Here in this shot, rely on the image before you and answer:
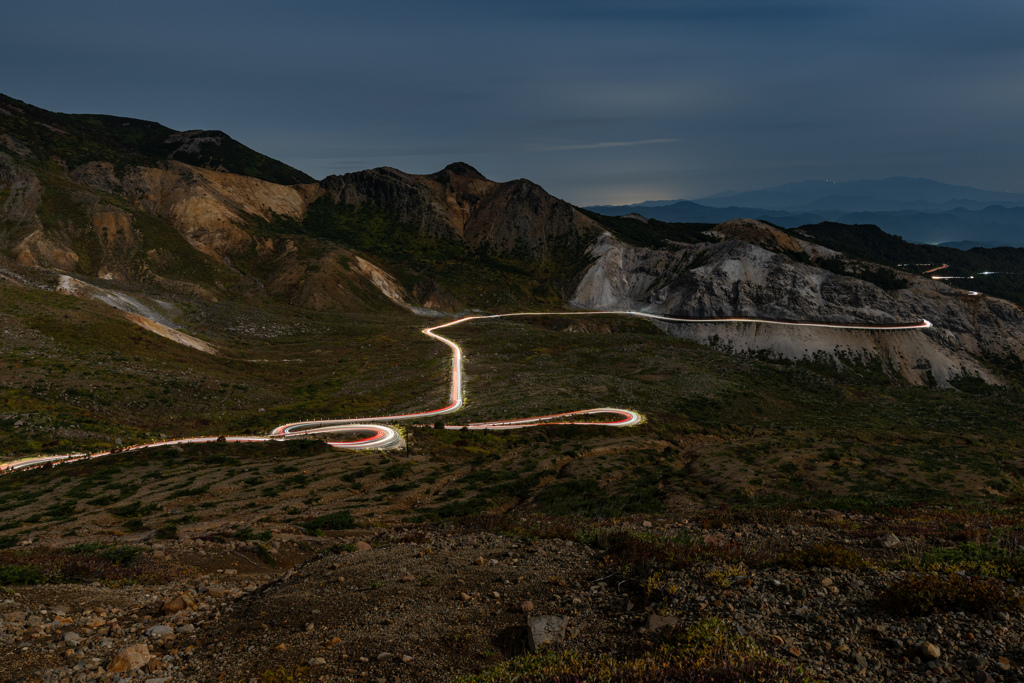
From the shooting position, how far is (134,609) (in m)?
12.9

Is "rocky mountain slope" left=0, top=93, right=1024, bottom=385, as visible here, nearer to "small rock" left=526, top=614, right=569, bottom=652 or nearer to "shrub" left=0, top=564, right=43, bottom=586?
"shrub" left=0, top=564, right=43, bottom=586

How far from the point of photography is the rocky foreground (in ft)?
30.7

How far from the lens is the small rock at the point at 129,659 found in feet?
32.4

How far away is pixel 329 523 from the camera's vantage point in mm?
23016

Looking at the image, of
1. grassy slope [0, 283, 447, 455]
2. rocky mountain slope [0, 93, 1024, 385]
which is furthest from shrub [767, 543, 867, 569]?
rocky mountain slope [0, 93, 1024, 385]

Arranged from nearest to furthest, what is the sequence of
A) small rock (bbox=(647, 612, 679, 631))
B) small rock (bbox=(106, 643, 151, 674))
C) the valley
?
small rock (bbox=(106, 643, 151, 674))
the valley
small rock (bbox=(647, 612, 679, 631))

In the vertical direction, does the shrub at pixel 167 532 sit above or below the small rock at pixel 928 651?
below

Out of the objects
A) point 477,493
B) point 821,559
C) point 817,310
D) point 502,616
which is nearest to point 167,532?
point 477,493

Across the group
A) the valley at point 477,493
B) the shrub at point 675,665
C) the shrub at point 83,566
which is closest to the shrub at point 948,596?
the valley at point 477,493

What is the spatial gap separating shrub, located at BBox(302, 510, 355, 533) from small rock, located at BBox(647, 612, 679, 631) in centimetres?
1637

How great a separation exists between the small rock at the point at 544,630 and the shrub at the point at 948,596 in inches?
270

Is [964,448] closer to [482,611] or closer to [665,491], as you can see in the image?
[665,491]

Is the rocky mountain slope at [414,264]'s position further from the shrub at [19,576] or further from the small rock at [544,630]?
the small rock at [544,630]

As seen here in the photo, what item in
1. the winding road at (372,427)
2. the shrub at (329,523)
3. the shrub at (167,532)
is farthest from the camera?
the winding road at (372,427)
